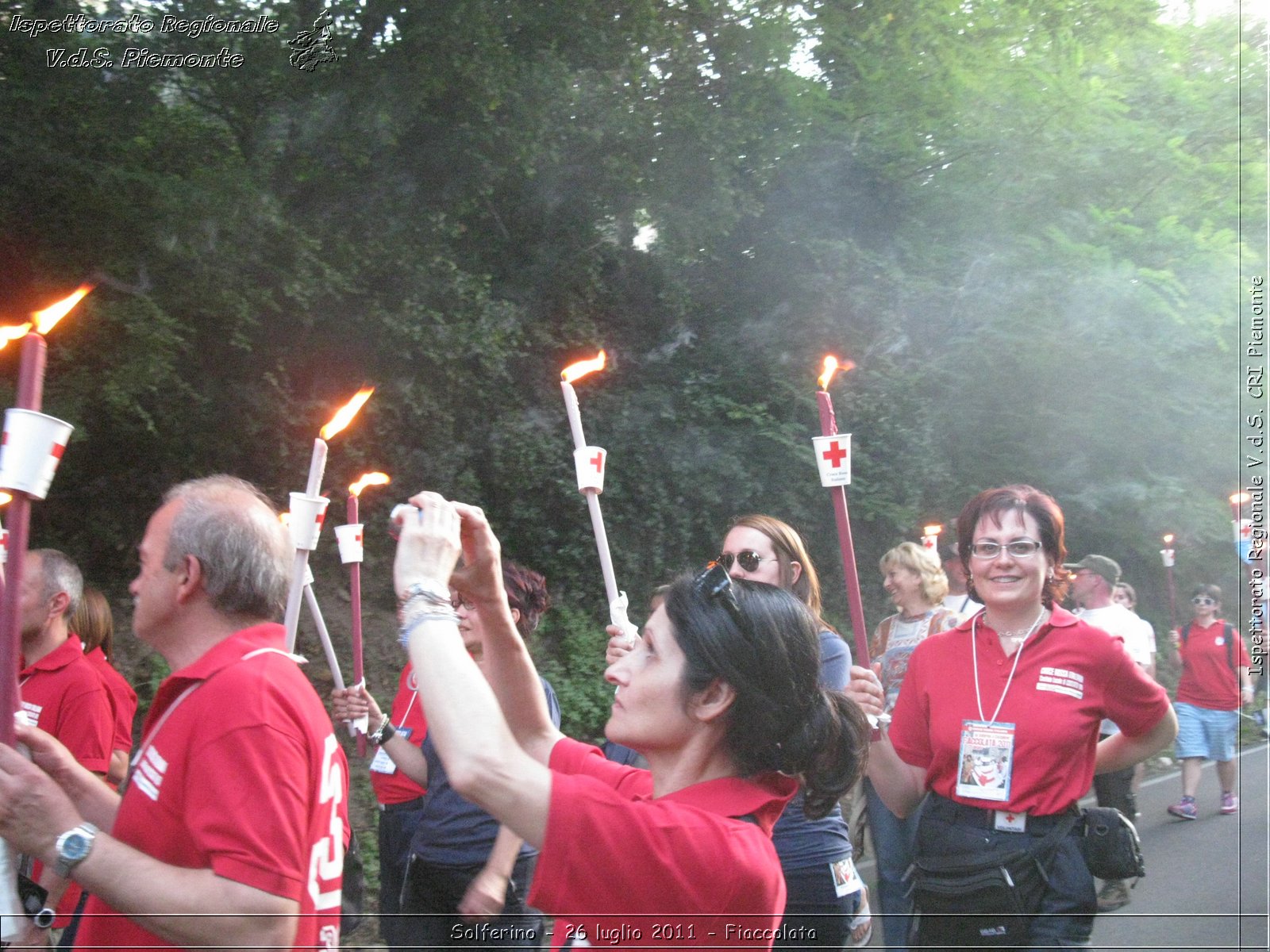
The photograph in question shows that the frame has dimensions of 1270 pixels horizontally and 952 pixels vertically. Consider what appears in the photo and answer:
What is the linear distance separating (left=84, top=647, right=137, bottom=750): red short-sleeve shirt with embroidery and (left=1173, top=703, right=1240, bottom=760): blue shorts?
26.6 feet

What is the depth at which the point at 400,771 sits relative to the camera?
4.74m

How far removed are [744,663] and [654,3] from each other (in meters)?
10.2

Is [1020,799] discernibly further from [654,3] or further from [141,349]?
[654,3]

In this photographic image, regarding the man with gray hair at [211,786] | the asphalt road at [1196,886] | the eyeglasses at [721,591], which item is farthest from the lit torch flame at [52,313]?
the asphalt road at [1196,886]

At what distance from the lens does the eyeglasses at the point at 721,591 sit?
217cm

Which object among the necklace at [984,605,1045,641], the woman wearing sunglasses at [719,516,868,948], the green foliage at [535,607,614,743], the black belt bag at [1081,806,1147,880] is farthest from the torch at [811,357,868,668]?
the green foliage at [535,607,614,743]

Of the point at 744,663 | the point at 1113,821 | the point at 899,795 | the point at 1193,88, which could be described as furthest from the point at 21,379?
the point at 1193,88

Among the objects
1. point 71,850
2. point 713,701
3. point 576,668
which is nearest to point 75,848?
point 71,850

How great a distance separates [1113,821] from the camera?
331cm

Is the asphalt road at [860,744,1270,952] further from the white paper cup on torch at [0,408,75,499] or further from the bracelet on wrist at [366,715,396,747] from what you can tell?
the white paper cup on torch at [0,408,75,499]

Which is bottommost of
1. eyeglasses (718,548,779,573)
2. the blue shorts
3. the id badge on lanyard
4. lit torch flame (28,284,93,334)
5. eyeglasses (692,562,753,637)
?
the blue shorts

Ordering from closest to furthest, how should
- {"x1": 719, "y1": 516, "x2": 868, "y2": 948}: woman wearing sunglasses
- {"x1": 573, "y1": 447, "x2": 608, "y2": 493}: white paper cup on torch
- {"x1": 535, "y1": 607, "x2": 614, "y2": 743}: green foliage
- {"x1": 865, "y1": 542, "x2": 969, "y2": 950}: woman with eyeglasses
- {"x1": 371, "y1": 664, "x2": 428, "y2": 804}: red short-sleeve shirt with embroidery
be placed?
{"x1": 719, "y1": 516, "x2": 868, "y2": 948}: woman wearing sunglasses, {"x1": 573, "y1": 447, "x2": 608, "y2": 493}: white paper cup on torch, {"x1": 371, "y1": 664, "x2": 428, "y2": 804}: red short-sleeve shirt with embroidery, {"x1": 865, "y1": 542, "x2": 969, "y2": 950}: woman with eyeglasses, {"x1": 535, "y1": 607, "x2": 614, "y2": 743}: green foliage

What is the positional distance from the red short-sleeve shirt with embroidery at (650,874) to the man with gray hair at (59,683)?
257 cm

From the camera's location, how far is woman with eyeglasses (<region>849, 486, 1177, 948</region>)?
327 cm
